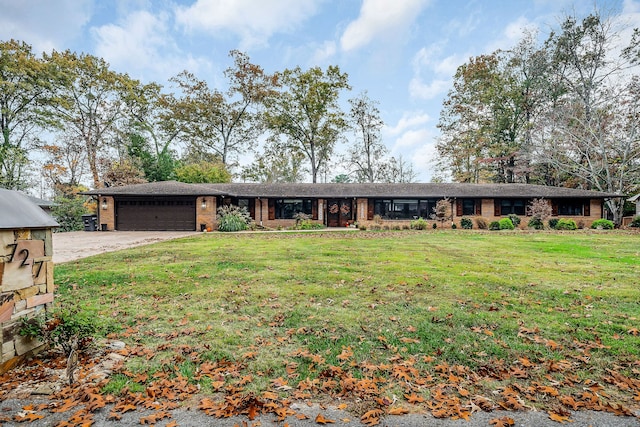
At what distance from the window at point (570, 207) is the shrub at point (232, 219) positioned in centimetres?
2098

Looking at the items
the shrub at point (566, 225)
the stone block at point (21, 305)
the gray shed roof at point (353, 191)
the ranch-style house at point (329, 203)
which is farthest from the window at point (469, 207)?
the stone block at point (21, 305)

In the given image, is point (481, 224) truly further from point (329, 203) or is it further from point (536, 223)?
point (329, 203)

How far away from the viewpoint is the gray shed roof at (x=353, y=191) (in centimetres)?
1877

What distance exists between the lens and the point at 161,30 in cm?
1387

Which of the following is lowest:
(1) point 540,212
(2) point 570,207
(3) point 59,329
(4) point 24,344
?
(4) point 24,344

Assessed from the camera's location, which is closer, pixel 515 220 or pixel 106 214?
pixel 106 214

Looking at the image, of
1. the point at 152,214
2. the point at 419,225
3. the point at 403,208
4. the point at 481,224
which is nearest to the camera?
the point at 152,214

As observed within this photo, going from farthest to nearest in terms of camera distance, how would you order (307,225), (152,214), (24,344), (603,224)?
1. (307,225)
2. (152,214)
3. (603,224)
4. (24,344)

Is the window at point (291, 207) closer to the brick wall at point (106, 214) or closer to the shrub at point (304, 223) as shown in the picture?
the shrub at point (304, 223)

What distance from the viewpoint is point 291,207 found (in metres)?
22.0

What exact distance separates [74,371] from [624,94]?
96.7ft

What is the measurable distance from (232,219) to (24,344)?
15741mm

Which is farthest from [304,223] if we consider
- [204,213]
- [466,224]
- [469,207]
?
[469,207]

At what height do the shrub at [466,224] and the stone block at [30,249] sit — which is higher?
the stone block at [30,249]
